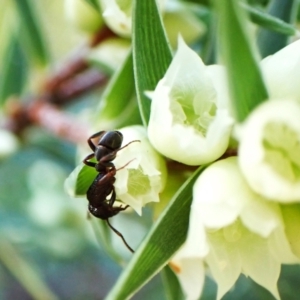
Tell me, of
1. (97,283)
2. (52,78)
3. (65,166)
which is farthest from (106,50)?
(97,283)

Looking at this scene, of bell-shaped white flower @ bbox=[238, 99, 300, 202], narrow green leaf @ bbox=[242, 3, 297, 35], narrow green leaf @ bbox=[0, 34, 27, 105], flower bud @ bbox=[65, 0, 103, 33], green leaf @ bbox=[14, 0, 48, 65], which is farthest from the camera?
narrow green leaf @ bbox=[0, 34, 27, 105]

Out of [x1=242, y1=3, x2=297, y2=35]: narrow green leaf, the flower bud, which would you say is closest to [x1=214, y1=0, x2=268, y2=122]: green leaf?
[x1=242, y1=3, x2=297, y2=35]: narrow green leaf

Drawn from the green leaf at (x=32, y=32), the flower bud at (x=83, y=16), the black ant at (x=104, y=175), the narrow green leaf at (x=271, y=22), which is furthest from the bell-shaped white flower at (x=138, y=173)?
the green leaf at (x=32, y=32)

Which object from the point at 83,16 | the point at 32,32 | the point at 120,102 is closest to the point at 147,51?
the point at 120,102

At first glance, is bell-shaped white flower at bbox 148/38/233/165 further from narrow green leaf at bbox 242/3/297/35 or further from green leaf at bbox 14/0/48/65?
green leaf at bbox 14/0/48/65

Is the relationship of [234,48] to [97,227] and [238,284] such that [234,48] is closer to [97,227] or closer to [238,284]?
[97,227]

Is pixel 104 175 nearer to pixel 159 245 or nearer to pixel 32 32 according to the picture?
pixel 159 245

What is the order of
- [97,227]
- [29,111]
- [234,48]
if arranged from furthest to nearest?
1. [29,111]
2. [97,227]
3. [234,48]

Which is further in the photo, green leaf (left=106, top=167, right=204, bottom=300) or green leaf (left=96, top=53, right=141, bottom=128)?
green leaf (left=96, top=53, right=141, bottom=128)
